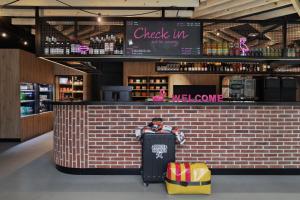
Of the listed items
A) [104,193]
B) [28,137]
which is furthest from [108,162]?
[28,137]

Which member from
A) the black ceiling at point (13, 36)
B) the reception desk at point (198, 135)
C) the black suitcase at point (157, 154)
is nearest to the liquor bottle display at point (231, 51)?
the reception desk at point (198, 135)

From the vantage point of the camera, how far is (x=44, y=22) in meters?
5.53

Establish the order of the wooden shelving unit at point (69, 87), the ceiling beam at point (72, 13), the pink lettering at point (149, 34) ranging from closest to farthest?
the pink lettering at point (149, 34) < the ceiling beam at point (72, 13) < the wooden shelving unit at point (69, 87)

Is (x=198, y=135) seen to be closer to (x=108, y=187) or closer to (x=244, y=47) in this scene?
(x=108, y=187)

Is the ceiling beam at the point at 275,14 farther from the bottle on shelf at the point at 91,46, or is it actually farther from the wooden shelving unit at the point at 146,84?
the wooden shelving unit at the point at 146,84

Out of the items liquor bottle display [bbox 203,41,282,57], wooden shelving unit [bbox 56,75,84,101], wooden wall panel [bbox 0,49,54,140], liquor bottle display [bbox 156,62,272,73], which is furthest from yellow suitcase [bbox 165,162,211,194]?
wooden shelving unit [bbox 56,75,84,101]

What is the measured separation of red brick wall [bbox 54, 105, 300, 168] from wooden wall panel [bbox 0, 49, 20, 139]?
376cm

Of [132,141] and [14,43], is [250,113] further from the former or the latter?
[14,43]

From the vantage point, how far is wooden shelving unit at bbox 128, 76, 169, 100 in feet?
35.2

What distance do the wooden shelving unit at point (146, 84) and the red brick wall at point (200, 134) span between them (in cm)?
575

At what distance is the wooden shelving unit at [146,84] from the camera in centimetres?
1074

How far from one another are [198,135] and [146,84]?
594 cm

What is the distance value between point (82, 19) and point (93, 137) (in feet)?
7.54

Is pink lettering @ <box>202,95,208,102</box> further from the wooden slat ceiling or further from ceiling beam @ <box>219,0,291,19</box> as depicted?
ceiling beam @ <box>219,0,291,19</box>
